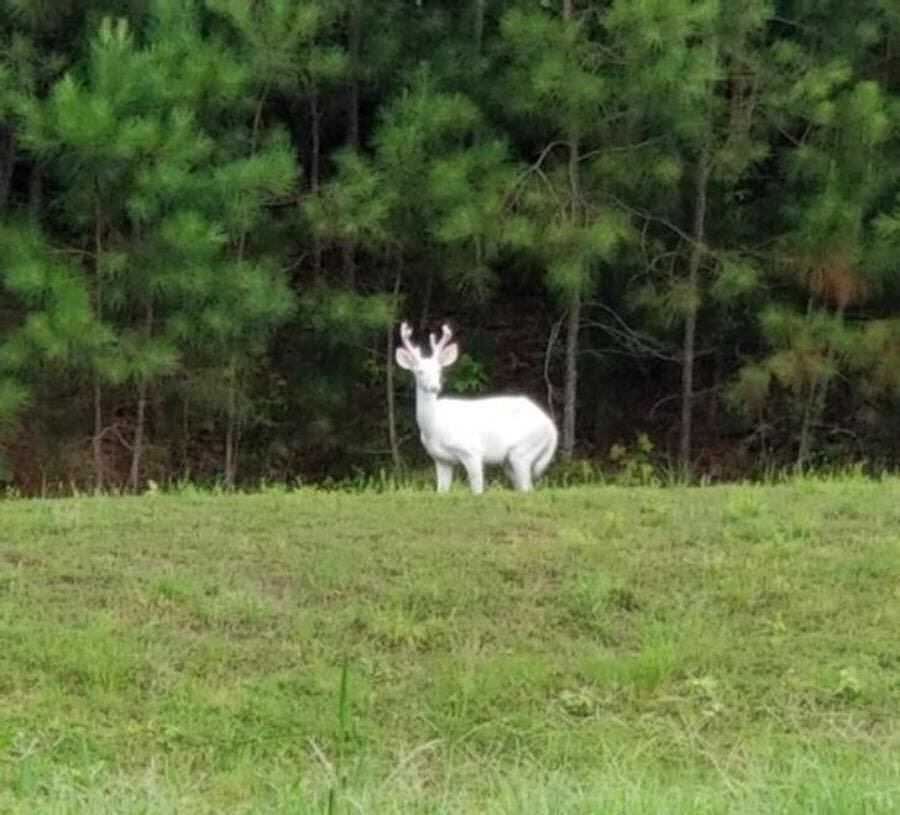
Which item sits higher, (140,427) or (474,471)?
(474,471)

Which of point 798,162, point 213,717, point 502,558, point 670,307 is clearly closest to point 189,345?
point 670,307

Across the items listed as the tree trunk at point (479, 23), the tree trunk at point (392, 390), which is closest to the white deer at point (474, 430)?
the tree trunk at point (392, 390)

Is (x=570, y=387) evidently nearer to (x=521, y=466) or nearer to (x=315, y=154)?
(x=315, y=154)

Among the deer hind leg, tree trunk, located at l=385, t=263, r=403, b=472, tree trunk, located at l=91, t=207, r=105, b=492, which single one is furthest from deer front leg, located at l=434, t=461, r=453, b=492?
Answer: tree trunk, located at l=385, t=263, r=403, b=472

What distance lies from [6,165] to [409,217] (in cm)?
301

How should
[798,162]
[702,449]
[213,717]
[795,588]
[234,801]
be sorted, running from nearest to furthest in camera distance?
[234,801], [213,717], [795,588], [798,162], [702,449]

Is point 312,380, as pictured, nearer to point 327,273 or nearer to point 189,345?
point 327,273

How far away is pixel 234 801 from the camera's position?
568 centimetres

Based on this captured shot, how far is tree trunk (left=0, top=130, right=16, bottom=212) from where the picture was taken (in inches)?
556

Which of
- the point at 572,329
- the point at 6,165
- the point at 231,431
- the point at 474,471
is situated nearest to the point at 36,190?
the point at 6,165

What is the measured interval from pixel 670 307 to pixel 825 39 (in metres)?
2.29

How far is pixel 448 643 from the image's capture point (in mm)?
7266

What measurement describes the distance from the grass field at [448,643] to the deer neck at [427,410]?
1.23m

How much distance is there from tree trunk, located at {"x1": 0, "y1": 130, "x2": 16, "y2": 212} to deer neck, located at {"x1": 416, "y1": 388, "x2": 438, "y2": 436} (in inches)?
198
